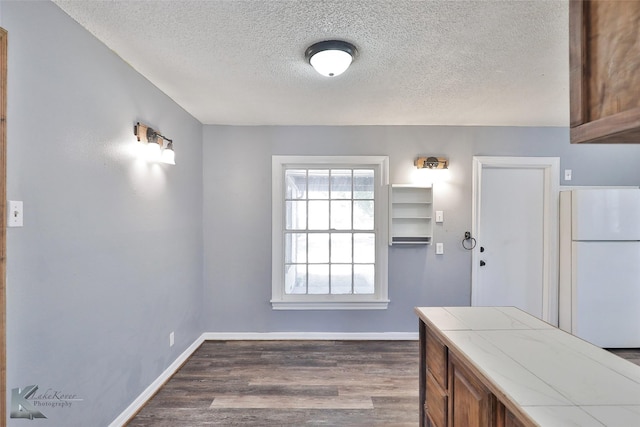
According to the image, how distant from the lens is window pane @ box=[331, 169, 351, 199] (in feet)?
11.9

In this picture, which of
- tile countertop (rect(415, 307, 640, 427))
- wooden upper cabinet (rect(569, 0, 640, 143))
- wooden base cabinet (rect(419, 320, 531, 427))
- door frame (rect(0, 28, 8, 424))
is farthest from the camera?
door frame (rect(0, 28, 8, 424))

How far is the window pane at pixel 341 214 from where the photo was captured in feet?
11.9

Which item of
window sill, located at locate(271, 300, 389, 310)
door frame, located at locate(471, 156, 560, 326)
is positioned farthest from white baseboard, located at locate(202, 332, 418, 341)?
door frame, located at locate(471, 156, 560, 326)

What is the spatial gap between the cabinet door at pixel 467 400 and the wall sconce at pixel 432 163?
97.7 inches

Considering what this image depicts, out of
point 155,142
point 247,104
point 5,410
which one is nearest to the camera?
point 5,410

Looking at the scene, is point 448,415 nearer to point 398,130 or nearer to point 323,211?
point 323,211

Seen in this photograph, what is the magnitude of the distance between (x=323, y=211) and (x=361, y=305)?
3.83 feet

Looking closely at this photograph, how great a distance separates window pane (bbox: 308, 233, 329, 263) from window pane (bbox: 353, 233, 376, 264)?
33cm

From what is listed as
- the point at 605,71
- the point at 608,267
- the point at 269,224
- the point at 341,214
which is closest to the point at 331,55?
the point at 605,71

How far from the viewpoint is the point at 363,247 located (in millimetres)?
3645

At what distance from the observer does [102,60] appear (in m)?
1.92

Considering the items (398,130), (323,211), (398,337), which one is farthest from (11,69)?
(398,337)

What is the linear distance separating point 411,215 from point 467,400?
2.46 metres

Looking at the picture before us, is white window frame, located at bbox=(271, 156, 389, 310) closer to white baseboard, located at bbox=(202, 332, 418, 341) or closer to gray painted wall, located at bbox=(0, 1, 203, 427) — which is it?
white baseboard, located at bbox=(202, 332, 418, 341)
